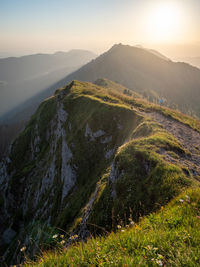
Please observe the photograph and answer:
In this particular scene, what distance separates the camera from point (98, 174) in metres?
23.1

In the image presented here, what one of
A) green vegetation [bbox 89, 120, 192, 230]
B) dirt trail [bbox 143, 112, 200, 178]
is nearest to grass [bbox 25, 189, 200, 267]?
green vegetation [bbox 89, 120, 192, 230]

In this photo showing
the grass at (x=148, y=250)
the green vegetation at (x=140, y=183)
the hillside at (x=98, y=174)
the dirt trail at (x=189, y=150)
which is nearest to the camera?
the grass at (x=148, y=250)

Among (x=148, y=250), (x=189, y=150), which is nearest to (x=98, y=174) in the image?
(x=189, y=150)

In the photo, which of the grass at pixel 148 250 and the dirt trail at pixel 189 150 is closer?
the grass at pixel 148 250

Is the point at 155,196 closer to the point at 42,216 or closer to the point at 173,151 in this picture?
the point at 173,151

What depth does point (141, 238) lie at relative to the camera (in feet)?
14.5

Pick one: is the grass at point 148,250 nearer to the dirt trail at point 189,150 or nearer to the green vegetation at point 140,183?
the green vegetation at point 140,183

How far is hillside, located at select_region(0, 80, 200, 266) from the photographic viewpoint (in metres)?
9.18

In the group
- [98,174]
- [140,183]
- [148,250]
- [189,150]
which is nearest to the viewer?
[148,250]

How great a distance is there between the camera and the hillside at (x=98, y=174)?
30.1ft

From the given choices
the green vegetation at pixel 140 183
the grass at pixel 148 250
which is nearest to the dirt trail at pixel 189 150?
the green vegetation at pixel 140 183

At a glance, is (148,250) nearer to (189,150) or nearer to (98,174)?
(189,150)

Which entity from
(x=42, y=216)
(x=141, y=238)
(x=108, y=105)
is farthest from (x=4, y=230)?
(x=141, y=238)

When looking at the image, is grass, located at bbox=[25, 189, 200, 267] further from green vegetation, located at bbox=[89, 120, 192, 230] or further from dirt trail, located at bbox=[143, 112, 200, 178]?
dirt trail, located at bbox=[143, 112, 200, 178]
